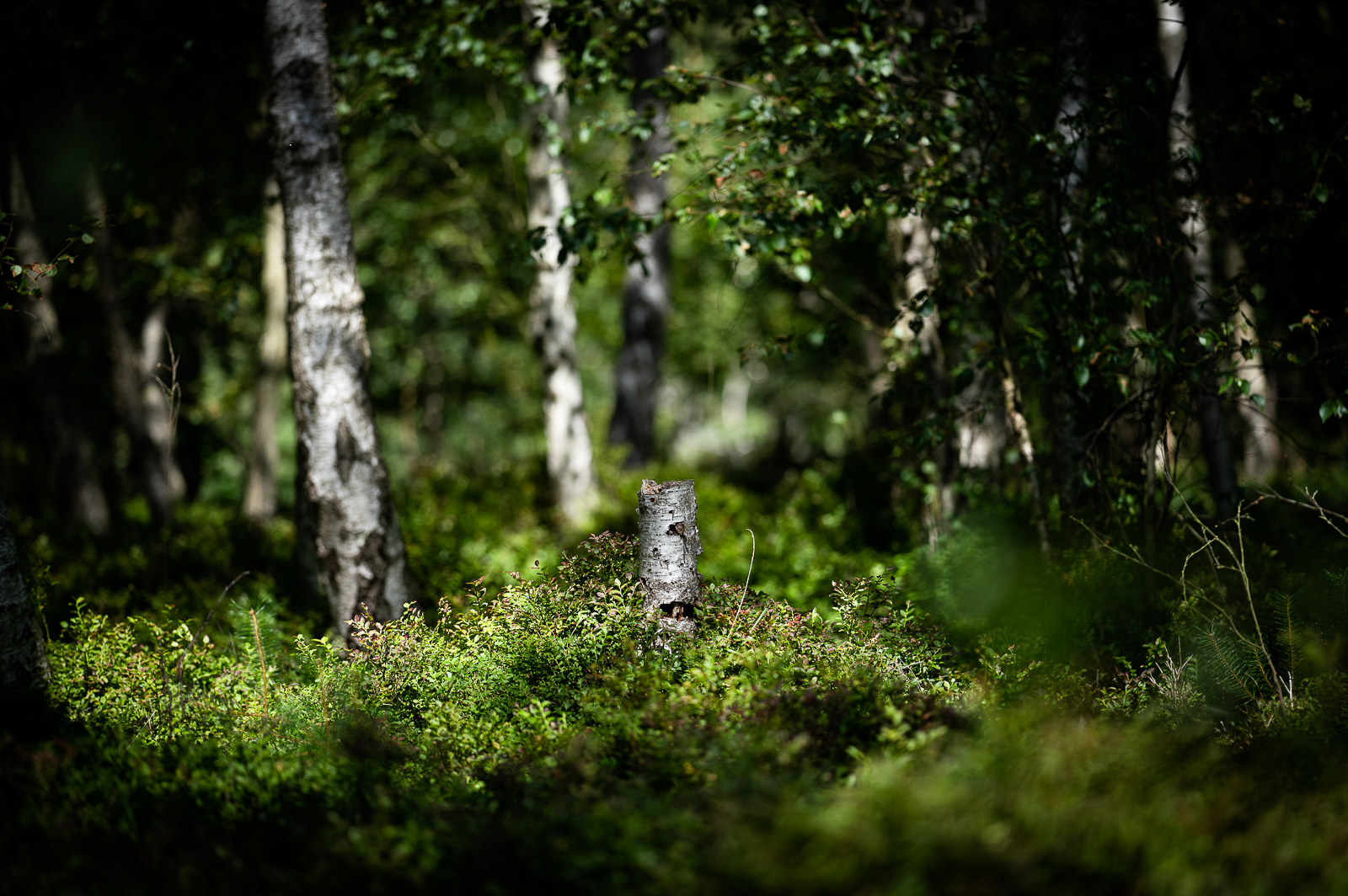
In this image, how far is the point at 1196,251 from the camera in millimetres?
4953

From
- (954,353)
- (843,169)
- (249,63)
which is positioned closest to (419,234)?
(249,63)

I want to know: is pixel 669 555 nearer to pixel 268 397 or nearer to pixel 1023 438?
pixel 1023 438

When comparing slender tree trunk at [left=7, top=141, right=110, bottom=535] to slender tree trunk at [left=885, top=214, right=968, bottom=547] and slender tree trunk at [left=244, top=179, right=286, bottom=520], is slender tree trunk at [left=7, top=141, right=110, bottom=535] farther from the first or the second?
slender tree trunk at [left=885, top=214, right=968, bottom=547]

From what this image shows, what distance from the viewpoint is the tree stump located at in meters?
3.83

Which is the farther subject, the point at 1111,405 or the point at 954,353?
the point at 954,353

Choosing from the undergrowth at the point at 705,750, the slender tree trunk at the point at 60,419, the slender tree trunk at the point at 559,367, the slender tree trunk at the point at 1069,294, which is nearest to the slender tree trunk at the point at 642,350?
the slender tree trunk at the point at 559,367

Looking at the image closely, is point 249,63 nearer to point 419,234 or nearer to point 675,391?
point 419,234

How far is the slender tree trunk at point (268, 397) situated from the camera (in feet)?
30.7

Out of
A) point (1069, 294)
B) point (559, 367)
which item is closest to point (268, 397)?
point (559, 367)

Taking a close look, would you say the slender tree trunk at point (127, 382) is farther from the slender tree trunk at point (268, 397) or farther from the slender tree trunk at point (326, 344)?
the slender tree trunk at point (326, 344)

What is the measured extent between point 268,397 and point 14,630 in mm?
6497

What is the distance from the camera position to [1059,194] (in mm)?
4906

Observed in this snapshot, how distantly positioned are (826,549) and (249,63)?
23.1 ft

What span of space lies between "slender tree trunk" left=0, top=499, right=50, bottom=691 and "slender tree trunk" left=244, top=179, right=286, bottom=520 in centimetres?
569
